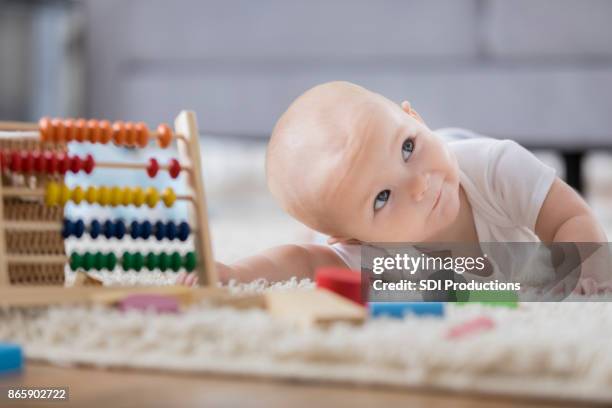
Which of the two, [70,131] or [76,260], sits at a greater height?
[70,131]

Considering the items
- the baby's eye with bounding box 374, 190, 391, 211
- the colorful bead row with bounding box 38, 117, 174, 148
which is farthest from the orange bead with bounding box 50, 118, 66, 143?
the baby's eye with bounding box 374, 190, 391, 211

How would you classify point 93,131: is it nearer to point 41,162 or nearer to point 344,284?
point 41,162

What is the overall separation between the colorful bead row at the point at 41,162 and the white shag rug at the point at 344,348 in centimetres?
18

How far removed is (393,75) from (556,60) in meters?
0.40

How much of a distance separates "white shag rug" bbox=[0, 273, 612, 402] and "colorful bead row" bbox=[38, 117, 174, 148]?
0.75 ft

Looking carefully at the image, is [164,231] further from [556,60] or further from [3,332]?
[556,60]

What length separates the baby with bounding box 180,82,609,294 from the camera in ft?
3.08

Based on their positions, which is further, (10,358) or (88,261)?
(88,261)

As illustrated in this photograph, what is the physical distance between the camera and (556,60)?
83.4 inches

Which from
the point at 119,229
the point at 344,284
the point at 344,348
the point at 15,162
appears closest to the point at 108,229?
the point at 119,229

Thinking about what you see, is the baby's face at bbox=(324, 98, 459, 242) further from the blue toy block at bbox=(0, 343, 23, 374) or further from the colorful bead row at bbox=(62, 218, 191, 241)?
the blue toy block at bbox=(0, 343, 23, 374)

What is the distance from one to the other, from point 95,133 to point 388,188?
318 millimetres

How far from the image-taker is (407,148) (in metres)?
0.97

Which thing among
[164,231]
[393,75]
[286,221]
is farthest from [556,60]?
[164,231]
